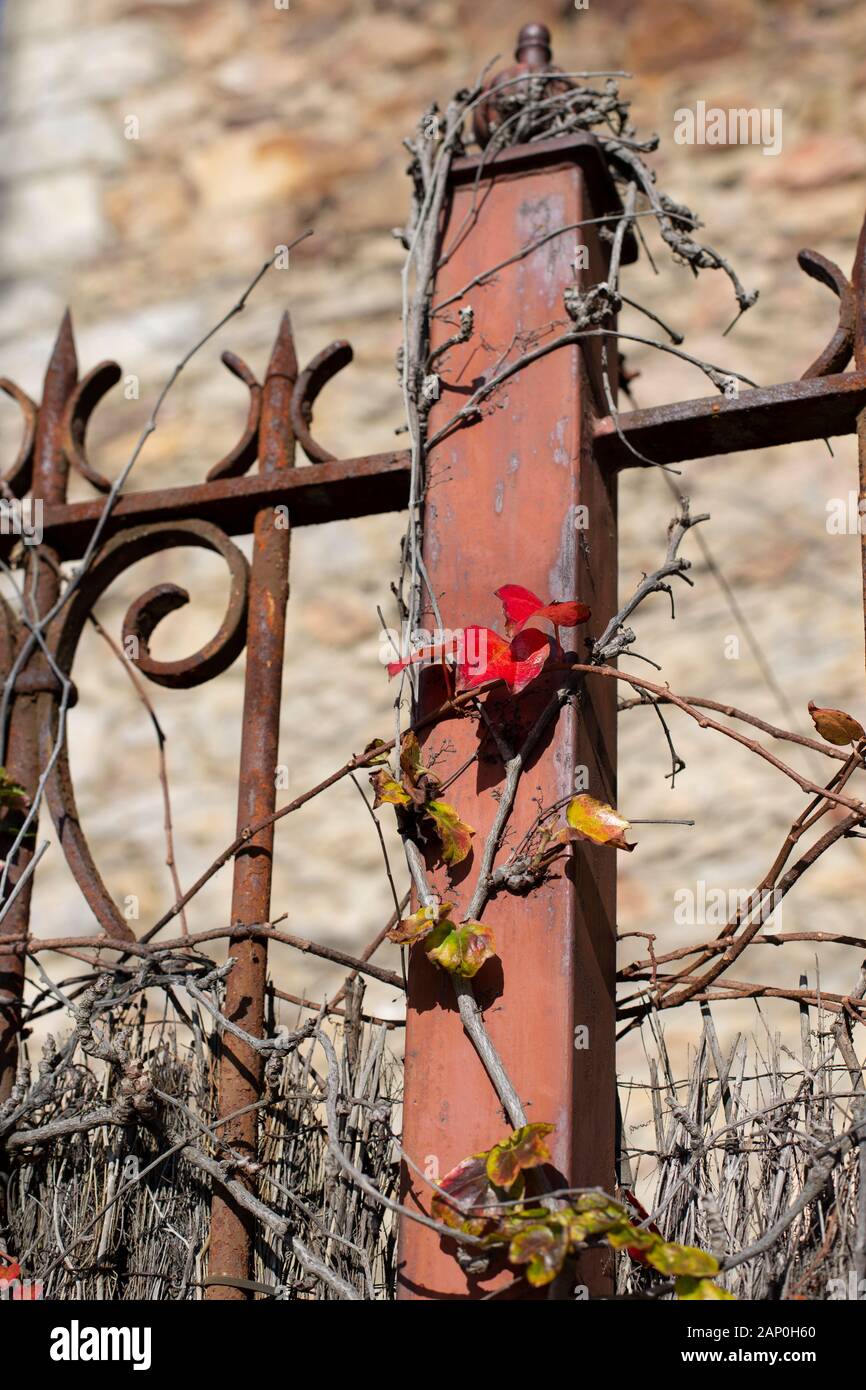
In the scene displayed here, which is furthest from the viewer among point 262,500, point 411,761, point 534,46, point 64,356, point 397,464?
point 64,356

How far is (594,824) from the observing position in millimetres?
1713

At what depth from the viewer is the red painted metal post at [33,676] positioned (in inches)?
80.7

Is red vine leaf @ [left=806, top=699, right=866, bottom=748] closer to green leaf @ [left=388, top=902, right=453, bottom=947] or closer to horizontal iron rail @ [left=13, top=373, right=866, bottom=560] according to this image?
horizontal iron rail @ [left=13, top=373, right=866, bottom=560]

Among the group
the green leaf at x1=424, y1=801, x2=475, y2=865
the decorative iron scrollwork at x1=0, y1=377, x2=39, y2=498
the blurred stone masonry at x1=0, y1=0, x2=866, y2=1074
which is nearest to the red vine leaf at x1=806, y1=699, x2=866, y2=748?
the green leaf at x1=424, y1=801, x2=475, y2=865

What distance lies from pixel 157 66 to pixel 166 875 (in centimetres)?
269

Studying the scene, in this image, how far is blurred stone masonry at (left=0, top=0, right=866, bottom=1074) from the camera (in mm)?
3990

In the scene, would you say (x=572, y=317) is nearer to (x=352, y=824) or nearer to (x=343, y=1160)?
(x=343, y=1160)

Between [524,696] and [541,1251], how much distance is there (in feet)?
2.04

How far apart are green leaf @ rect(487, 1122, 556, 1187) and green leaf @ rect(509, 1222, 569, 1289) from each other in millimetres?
58

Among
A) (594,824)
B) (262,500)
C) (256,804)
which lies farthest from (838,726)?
(262,500)

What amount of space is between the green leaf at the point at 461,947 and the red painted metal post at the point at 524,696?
0.13 feet

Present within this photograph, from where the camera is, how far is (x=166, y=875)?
13.7 feet

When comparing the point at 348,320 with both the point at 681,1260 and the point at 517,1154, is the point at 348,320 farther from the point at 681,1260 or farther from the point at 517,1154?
the point at 681,1260

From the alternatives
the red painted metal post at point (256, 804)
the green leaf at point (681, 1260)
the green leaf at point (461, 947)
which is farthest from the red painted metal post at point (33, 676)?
the green leaf at point (681, 1260)
